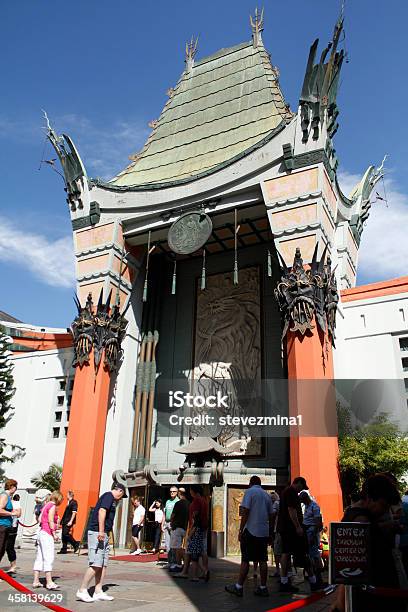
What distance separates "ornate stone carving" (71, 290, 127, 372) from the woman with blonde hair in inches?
451

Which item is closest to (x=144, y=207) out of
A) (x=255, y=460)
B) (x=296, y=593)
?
(x=255, y=460)

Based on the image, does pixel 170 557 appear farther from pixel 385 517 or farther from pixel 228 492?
pixel 385 517

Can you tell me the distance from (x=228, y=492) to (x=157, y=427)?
6042mm

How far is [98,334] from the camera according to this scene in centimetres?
1850

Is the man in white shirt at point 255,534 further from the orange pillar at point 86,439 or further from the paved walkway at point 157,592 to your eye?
the orange pillar at point 86,439

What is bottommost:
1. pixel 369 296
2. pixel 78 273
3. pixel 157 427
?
pixel 157 427

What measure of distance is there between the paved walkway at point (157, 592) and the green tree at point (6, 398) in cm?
1243

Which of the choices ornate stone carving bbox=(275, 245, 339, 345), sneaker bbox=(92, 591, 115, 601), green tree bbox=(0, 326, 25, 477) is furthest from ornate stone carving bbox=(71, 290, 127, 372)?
sneaker bbox=(92, 591, 115, 601)

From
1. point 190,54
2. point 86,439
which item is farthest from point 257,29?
point 86,439

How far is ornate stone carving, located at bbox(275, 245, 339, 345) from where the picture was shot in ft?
48.9

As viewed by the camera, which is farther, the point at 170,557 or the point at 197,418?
the point at 197,418

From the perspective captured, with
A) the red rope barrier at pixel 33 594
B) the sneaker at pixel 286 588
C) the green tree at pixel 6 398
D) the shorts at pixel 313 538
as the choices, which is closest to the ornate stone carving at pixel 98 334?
the green tree at pixel 6 398

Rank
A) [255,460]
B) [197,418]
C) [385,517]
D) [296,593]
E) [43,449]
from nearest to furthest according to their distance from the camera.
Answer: [385,517], [296,593], [255,460], [197,418], [43,449]

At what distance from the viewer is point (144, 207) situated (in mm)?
19641
